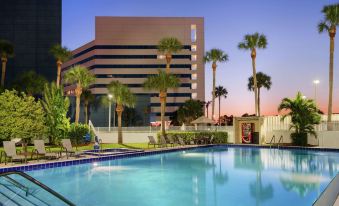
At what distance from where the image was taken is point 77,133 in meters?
28.9

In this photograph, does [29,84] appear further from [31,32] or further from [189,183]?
[189,183]

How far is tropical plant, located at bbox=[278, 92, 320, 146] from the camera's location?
Result: 28984mm

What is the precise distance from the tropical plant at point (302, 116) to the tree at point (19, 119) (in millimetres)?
18322

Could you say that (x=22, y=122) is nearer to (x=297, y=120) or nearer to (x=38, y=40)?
(x=297, y=120)

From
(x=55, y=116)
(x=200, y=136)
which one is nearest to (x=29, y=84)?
(x=55, y=116)

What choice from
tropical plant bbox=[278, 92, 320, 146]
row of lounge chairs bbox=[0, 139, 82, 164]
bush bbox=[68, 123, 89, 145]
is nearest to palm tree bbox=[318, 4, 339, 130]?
tropical plant bbox=[278, 92, 320, 146]

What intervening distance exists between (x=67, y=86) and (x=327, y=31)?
8813 centimetres

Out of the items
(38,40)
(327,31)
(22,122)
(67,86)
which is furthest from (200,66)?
(22,122)

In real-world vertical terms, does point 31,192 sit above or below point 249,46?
below

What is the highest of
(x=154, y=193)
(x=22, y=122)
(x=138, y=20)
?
(x=138, y=20)

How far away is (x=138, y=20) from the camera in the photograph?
102m

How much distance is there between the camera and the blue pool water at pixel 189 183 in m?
9.84

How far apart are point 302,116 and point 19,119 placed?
2045 cm

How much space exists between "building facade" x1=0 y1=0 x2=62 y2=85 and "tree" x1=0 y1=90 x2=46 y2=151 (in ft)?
136
